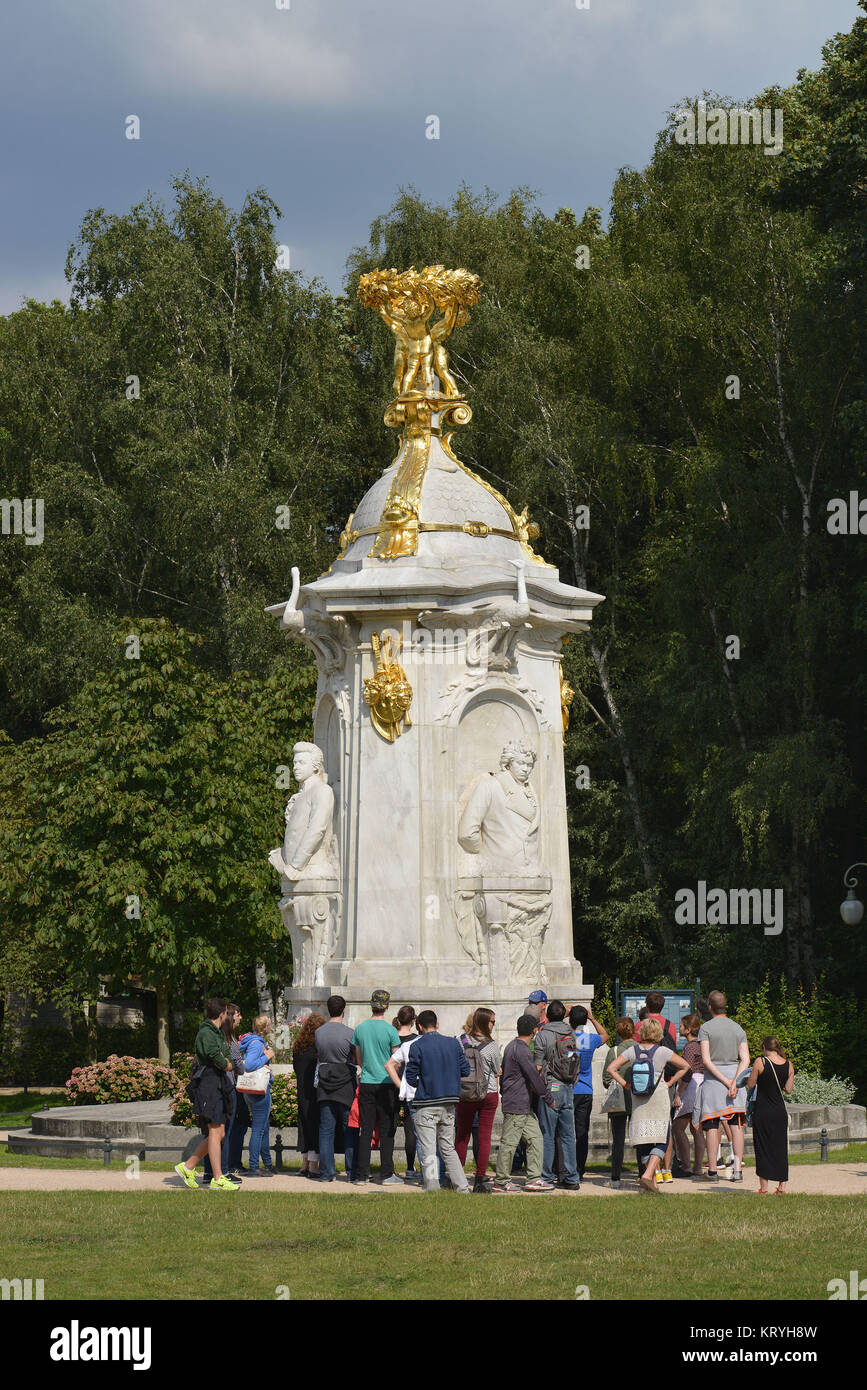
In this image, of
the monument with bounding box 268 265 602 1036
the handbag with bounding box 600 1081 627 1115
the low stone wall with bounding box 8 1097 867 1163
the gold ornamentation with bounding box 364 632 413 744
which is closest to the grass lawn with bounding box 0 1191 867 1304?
the handbag with bounding box 600 1081 627 1115

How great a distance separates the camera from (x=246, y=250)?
4334 cm

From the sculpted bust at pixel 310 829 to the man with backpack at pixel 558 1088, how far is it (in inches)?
230

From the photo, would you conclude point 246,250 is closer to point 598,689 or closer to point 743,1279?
point 598,689

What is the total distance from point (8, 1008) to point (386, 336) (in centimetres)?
1836

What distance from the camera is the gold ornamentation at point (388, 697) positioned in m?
21.6

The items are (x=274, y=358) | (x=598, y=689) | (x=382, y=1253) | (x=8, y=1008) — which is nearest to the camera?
(x=382, y=1253)

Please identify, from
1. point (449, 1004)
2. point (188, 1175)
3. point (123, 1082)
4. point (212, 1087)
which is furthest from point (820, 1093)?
point (212, 1087)

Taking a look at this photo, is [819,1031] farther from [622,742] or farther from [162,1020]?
[162,1020]

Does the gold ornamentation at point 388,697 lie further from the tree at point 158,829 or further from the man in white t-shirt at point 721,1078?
the tree at point 158,829

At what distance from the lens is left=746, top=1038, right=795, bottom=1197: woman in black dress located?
52.3 feet

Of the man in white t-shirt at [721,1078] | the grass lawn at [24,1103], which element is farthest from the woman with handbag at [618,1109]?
the grass lawn at [24,1103]

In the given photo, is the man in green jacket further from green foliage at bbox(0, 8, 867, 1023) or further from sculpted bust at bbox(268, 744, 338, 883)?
green foliage at bbox(0, 8, 867, 1023)

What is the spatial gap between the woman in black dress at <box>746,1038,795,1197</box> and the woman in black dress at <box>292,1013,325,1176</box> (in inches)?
158

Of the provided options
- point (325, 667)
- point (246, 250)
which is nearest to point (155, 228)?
point (246, 250)
